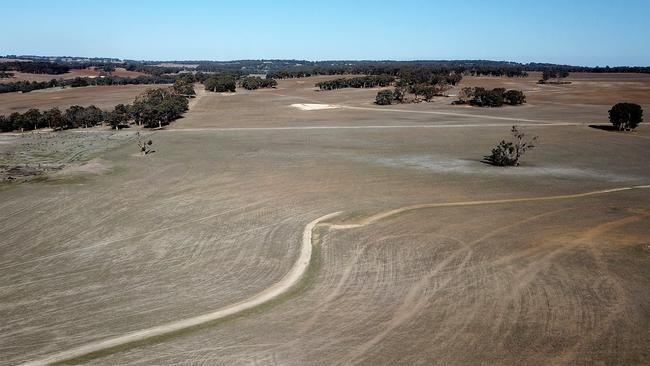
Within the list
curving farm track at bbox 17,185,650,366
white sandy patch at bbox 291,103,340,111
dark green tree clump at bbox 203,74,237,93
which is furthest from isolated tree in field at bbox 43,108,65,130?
dark green tree clump at bbox 203,74,237,93

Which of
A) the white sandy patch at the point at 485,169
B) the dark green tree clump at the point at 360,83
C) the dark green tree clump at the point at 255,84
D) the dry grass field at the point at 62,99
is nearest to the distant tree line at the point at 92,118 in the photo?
the dry grass field at the point at 62,99

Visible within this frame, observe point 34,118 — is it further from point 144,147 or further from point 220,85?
point 220,85

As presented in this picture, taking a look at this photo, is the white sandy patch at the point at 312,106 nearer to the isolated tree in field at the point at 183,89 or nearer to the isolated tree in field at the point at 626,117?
the isolated tree in field at the point at 183,89

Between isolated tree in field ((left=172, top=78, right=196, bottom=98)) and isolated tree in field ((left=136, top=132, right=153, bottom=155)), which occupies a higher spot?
isolated tree in field ((left=172, top=78, right=196, bottom=98))

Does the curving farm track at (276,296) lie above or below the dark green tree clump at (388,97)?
below

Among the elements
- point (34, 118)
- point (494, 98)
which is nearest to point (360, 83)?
point (494, 98)

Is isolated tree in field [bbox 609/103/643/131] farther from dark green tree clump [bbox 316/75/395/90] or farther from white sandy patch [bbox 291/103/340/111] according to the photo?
dark green tree clump [bbox 316/75/395/90]
